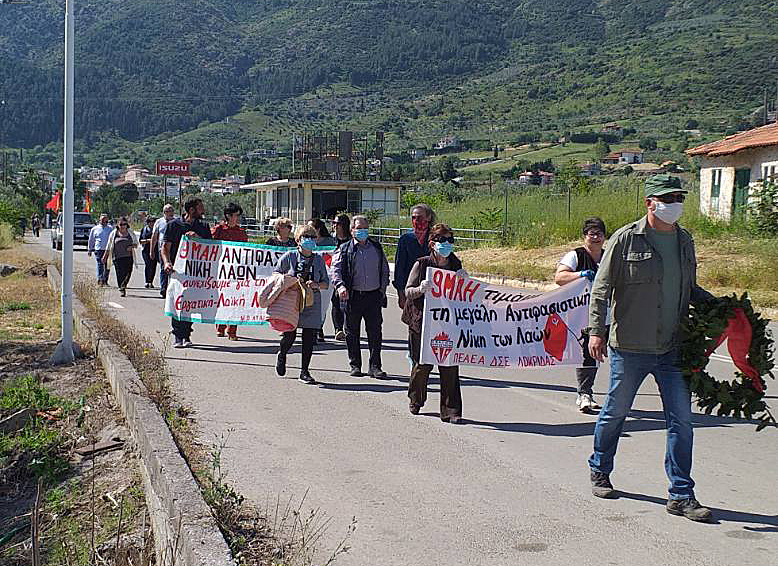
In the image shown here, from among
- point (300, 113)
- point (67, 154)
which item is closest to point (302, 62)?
point (300, 113)

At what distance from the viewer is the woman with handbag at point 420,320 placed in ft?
30.0

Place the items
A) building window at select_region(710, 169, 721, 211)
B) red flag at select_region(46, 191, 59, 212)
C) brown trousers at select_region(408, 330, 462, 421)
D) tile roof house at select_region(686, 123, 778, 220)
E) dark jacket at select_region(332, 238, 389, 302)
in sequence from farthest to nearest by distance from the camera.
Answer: building window at select_region(710, 169, 721, 211) < tile roof house at select_region(686, 123, 778, 220) < red flag at select_region(46, 191, 59, 212) < dark jacket at select_region(332, 238, 389, 302) < brown trousers at select_region(408, 330, 462, 421)

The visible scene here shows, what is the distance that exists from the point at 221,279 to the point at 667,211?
8.66m

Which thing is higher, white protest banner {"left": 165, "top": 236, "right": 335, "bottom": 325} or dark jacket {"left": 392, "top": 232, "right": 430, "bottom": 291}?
dark jacket {"left": 392, "top": 232, "right": 430, "bottom": 291}

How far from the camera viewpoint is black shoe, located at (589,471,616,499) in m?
6.73

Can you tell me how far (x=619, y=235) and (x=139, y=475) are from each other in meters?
3.84

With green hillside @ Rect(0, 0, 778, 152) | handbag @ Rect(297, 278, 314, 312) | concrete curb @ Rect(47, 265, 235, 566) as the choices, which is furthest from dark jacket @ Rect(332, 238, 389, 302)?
green hillside @ Rect(0, 0, 778, 152)

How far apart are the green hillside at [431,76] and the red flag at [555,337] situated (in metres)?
88.9

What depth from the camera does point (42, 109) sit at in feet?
543

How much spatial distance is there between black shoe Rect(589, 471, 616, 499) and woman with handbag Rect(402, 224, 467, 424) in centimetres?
241

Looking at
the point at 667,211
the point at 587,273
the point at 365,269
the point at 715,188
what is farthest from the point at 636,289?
the point at 715,188

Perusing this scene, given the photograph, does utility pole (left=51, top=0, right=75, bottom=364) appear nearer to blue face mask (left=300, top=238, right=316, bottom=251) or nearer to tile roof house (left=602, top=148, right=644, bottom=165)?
blue face mask (left=300, top=238, right=316, bottom=251)

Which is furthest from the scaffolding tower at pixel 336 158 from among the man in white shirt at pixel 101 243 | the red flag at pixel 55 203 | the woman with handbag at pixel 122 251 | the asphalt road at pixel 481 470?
the asphalt road at pixel 481 470

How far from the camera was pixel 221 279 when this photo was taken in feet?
45.7
